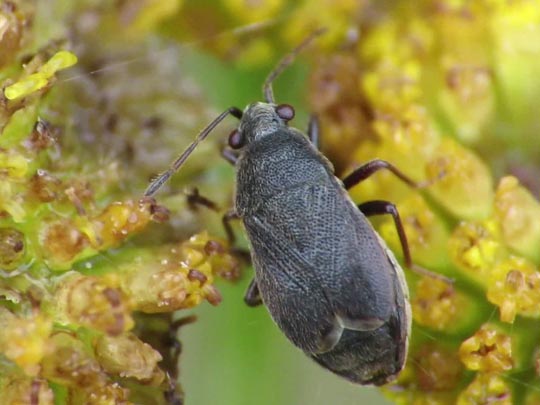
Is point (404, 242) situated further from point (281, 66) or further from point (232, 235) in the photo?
point (281, 66)

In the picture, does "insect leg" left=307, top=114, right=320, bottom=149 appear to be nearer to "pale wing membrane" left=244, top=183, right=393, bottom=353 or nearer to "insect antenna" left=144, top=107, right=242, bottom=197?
"insect antenna" left=144, top=107, right=242, bottom=197

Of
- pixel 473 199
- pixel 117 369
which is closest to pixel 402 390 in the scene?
pixel 473 199

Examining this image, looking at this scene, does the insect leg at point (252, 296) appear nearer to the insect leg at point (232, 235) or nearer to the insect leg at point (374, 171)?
the insect leg at point (232, 235)

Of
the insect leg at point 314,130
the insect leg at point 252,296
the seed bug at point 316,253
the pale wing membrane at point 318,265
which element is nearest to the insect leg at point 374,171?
the seed bug at point 316,253

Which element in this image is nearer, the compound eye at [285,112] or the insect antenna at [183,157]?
the insect antenna at [183,157]

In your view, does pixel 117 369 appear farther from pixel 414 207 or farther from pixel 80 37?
pixel 80 37

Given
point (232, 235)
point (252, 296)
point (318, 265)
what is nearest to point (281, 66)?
point (232, 235)

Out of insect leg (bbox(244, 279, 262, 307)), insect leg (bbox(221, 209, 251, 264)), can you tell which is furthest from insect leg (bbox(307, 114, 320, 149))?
insect leg (bbox(244, 279, 262, 307))
